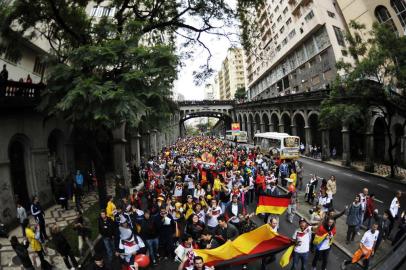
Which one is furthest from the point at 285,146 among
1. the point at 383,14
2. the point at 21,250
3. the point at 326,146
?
the point at 21,250

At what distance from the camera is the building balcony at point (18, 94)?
13461mm

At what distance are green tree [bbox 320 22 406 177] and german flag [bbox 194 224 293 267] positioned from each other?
13900 mm

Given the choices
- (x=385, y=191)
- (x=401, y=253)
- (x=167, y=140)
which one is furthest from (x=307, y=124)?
(x=401, y=253)

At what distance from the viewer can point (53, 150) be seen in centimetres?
1969

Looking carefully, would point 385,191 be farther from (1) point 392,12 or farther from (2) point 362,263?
(1) point 392,12

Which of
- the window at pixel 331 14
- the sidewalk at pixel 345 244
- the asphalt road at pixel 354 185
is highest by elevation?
the window at pixel 331 14

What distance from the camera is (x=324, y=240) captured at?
880 cm

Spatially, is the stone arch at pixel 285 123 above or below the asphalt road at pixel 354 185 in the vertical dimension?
above

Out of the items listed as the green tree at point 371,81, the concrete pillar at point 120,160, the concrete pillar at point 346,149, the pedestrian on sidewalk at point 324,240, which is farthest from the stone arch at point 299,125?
the pedestrian on sidewalk at point 324,240

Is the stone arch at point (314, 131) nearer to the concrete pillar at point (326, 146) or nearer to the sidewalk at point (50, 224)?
the concrete pillar at point (326, 146)

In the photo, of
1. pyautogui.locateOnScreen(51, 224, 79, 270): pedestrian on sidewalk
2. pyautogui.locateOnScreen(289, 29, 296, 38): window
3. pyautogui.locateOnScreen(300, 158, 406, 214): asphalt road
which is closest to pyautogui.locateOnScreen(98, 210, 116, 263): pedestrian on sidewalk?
pyautogui.locateOnScreen(51, 224, 79, 270): pedestrian on sidewalk

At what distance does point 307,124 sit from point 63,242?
3364 cm

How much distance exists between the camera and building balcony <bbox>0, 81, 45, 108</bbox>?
13461mm

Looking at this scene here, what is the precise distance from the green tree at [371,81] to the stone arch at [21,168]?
63.3ft
